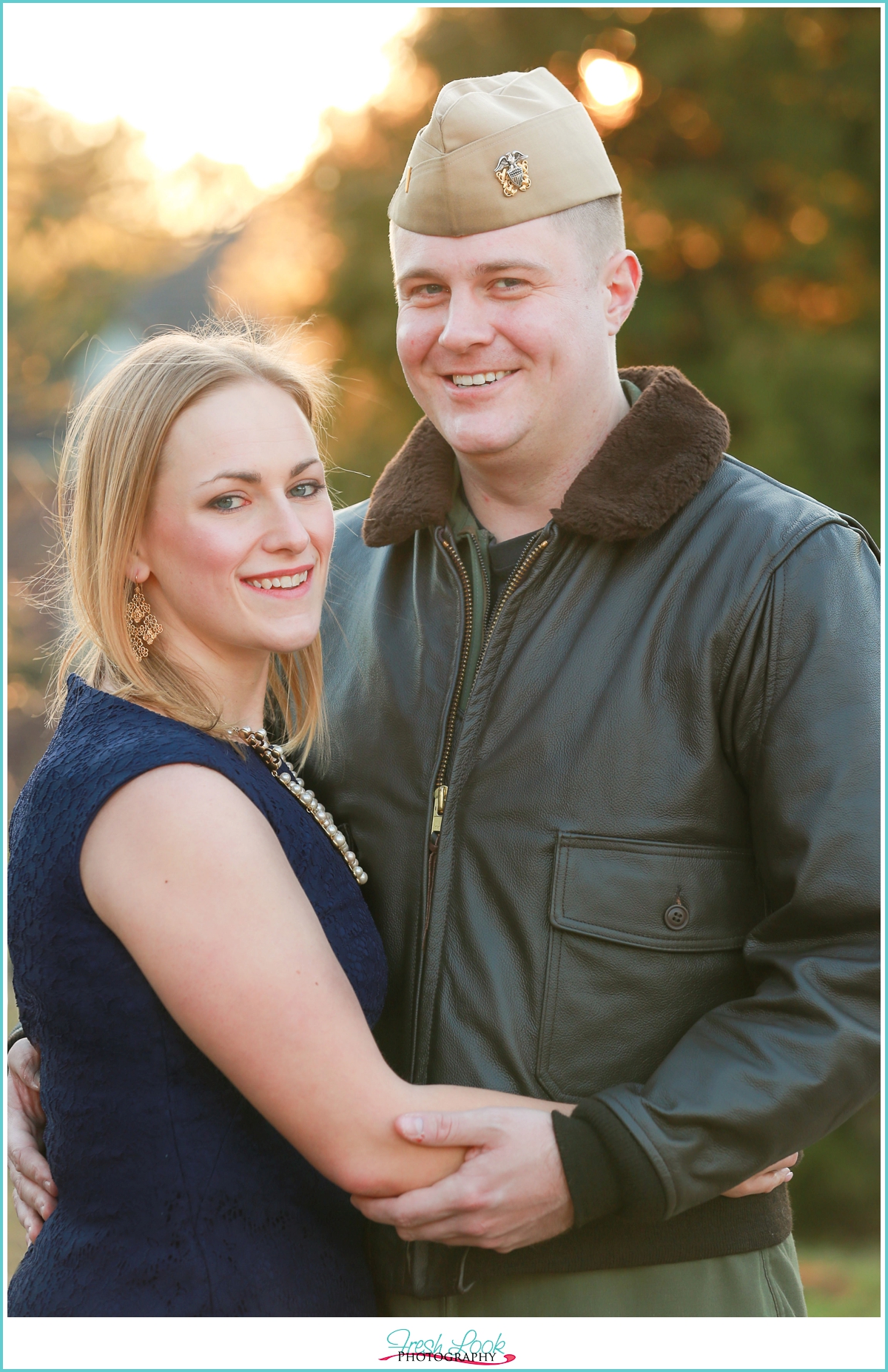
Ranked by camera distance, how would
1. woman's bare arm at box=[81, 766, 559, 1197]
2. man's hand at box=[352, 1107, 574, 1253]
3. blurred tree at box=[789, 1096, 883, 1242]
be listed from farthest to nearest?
blurred tree at box=[789, 1096, 883, 1242] < man's hand at box=[352, 1107, 574, 1253] < woman's bare arm at box=[81, 766, 559, 1197]

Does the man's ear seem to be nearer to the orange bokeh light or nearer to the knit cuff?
the knit cuff

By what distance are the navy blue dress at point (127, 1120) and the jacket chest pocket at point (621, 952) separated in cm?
44

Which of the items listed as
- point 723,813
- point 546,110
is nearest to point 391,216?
point 546,110

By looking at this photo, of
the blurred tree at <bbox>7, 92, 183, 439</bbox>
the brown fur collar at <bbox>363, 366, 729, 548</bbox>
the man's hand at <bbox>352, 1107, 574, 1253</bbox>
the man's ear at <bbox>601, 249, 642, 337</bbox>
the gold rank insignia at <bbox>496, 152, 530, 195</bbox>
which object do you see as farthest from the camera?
the blurred tree at <bbox>7, 92, 183, 439</bbox>

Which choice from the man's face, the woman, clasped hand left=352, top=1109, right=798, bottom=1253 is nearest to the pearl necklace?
the woman

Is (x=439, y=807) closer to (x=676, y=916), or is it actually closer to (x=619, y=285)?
(x=676, y=916)

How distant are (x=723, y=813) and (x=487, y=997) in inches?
18.3

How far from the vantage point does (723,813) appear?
6.27 feet

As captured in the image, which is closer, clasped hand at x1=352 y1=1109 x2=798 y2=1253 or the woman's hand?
clasped hand at x1=352 y1=1109 x2=798 y2=1253

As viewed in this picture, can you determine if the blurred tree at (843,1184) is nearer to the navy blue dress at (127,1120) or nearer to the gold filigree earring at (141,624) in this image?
the navy blue dress at (127,1120)

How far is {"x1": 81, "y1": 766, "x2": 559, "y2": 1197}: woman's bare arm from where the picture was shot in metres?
1.61

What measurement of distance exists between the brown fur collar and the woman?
11.1 inches

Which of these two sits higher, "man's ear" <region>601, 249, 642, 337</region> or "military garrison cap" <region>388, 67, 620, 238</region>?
"military garrison cap" <region>388, 67, 620, 238</region>

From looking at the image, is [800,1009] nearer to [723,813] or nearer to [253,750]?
[723,813]
